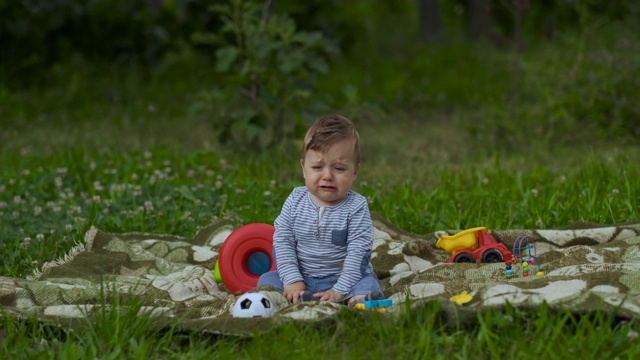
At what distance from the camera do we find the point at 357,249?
152 inches

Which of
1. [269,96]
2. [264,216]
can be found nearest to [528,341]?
[264,216]

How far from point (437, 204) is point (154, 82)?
6.32 m

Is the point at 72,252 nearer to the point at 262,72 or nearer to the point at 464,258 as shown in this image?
the point at 464,258

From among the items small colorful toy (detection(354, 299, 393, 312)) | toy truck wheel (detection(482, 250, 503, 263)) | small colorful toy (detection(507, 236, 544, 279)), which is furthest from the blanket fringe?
small colorful toy (detection(507, 236, 544, 279))

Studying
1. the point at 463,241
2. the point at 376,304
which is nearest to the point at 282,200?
the point at 463,241

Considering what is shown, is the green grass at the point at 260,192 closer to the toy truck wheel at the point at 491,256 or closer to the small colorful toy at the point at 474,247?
the small colorful toy at the point at 474,247

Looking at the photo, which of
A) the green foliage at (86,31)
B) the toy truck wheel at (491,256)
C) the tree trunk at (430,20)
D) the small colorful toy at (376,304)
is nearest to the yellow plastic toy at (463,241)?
the toy truck wheel at (491,256)

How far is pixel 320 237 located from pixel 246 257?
451mm

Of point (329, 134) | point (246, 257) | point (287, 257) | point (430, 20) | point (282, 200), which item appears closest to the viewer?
point (329, 134)

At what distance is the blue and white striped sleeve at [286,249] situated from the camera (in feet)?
12.8

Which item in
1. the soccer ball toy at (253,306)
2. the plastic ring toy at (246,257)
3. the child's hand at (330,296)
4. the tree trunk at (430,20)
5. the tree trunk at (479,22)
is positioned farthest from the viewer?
the tree trunk at (479,22)

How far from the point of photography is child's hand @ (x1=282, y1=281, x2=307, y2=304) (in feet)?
12.4

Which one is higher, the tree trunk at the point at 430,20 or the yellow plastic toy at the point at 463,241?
the tree trunk at the point at 430,20

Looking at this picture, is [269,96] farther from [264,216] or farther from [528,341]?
[528,341]
